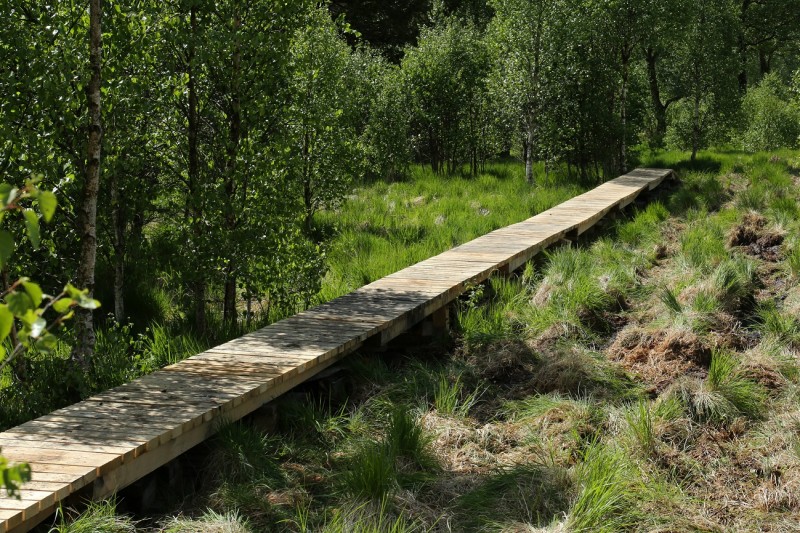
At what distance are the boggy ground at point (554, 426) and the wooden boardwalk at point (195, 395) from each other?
0.21 meters

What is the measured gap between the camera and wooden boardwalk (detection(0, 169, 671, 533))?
4.18 meters

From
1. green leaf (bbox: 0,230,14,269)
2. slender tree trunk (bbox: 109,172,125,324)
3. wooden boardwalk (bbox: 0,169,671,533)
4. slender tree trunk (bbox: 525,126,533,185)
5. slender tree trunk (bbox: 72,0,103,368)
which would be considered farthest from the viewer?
slender tree trunk (bbox: 525,126,533,185)

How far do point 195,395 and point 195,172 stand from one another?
10.1ft

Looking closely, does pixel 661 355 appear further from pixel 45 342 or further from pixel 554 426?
Result: pixel 45 342

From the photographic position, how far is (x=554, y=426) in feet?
18.3

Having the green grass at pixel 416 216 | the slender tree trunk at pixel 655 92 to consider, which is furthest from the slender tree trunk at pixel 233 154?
the slender tree trunk at pixel 655 92

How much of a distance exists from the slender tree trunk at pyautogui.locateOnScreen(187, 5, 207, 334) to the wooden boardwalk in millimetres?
1124

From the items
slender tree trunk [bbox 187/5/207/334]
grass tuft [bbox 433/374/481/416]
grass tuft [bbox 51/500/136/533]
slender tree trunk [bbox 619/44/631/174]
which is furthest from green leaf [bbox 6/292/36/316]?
slender tree trunk [bbox 619/44/631/174]

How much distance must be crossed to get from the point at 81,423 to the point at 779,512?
12.4 feet

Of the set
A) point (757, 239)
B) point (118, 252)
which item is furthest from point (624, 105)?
point (118, 252)

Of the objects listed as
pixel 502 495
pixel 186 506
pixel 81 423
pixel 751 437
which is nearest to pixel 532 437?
pixel 502 495

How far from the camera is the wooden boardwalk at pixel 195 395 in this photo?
418 centimetres

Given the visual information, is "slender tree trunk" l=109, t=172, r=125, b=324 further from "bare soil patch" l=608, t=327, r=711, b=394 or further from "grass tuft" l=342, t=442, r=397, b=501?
"bare soil patch" l=608, t=327, r=711, b=394

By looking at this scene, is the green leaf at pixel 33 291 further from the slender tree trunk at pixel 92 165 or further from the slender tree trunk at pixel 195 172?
the slender tree trunk at pixel 195 172
